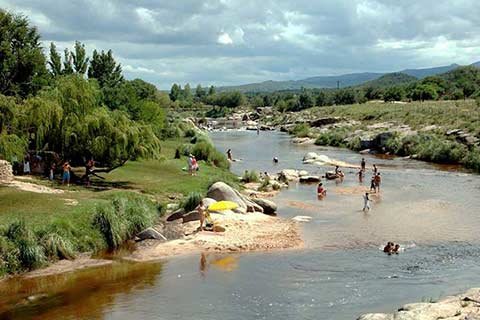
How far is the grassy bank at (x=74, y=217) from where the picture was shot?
2638cm

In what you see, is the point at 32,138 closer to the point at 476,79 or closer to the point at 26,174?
the point at 26,174

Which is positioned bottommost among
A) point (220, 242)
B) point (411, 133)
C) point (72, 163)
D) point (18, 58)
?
point (220, 242)

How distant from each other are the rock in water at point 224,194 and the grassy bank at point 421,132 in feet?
116

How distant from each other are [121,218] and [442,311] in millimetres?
18482

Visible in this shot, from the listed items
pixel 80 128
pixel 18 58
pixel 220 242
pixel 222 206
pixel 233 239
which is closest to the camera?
pixel 220 242

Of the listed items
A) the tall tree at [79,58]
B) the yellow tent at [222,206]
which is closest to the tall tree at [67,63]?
the tall tree at [79,58]

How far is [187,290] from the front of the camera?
973 inches

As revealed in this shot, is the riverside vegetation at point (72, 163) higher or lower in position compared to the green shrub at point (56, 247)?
higher

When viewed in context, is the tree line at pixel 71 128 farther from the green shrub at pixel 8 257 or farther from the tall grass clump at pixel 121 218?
the green shrub at pixel 8 257

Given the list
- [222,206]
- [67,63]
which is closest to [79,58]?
[67,63]

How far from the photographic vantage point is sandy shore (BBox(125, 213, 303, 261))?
30844 millimetres

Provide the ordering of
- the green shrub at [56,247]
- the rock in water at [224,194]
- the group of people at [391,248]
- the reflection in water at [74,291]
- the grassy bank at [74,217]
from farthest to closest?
the rock in water at [224,194]
the group of people at [391,248]
the green shrub at [56,247]
the grassy bank at [74,217]
the reflection in water at [74,291]

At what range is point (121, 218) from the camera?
3222 centimetres

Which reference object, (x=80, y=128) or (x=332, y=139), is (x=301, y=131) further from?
(x=80, y=128)
